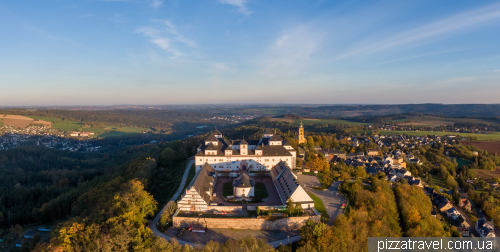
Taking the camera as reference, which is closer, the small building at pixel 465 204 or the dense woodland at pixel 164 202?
the dense woodland at pixel 164 202

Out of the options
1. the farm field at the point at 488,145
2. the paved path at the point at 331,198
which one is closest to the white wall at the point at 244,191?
the paved path at the point at 331,198

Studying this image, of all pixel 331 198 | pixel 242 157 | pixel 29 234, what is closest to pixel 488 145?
pixel 331 198

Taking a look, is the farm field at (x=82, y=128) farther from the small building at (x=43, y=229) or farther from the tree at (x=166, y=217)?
the tree at (x=166, y=217)

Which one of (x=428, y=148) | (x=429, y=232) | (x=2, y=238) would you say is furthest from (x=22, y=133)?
(x=428, y=148)

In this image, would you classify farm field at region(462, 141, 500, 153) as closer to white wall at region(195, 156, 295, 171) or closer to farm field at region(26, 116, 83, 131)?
white wall at region(195, 156, 295, 171)

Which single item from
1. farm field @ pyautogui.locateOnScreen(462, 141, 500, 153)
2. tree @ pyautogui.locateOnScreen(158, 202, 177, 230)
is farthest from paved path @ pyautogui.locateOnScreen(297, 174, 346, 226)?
farm field @ pyautogui.locateOnScreen(462, 141, 500, 153)

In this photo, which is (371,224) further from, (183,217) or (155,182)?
(155,182)
